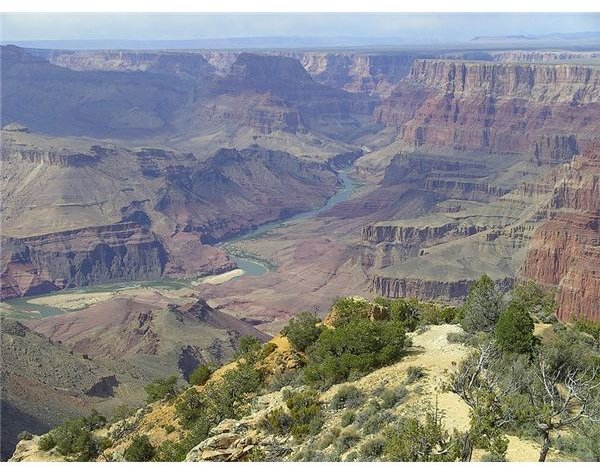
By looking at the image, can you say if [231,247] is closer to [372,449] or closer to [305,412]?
[305,412]

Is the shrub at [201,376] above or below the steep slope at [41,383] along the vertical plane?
above

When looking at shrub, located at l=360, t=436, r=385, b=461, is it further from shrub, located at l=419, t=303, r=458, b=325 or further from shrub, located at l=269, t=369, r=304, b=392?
shrub, located at l=419, t=303, r=458, b=325

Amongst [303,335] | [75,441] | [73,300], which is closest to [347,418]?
[303,335]

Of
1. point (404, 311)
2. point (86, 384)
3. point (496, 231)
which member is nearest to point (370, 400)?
point (404, 311)

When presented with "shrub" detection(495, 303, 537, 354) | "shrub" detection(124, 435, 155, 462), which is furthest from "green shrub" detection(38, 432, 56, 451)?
"shrub" detection(495, 303, 537, 354)

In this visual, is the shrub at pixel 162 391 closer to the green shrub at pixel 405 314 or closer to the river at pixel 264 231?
the green shrub at pixel 405 314

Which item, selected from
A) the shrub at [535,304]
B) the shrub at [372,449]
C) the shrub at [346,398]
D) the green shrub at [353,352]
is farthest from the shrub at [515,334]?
the shrub at [535,304]

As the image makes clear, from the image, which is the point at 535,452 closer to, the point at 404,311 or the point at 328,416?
the point at 328,416
